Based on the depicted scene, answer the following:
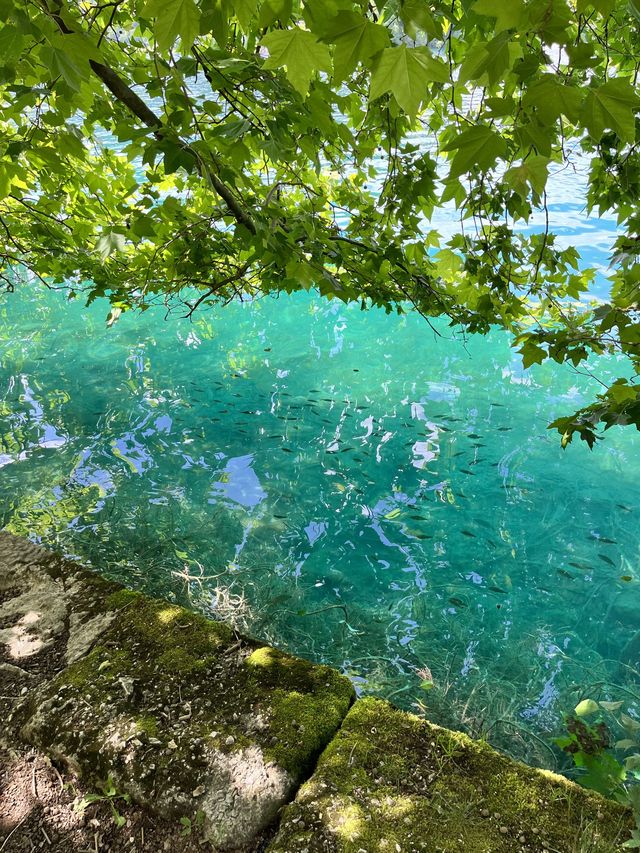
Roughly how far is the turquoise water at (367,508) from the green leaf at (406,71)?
11.0 feet

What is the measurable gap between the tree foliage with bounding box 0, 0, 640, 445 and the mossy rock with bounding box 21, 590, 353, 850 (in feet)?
6.05

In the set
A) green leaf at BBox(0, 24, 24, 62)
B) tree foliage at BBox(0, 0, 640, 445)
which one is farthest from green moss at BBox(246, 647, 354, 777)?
green leaf at BBox(0, 24, 24, 62)

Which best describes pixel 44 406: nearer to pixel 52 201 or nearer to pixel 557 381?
pixel 52 201

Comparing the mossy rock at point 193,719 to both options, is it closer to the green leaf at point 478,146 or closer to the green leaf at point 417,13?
the green leaf at point 478,146

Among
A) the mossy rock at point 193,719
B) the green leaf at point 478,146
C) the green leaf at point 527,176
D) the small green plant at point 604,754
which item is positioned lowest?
the small green plant at point 604,754

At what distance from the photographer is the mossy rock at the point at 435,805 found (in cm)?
185

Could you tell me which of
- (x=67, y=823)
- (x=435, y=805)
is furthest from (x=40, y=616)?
(x=435, y=805)

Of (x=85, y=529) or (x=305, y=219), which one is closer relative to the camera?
(x=305, y=219)

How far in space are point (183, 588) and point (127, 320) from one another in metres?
9.79

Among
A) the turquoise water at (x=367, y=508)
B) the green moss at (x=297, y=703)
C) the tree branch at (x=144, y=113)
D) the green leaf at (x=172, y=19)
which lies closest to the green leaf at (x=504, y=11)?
the green leaf at (x=172, y=19)

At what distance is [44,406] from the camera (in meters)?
7.96

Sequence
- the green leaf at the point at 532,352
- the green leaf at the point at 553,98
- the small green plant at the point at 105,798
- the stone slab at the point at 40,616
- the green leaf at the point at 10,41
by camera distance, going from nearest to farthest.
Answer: the green leaf at the point at 553,98 < the green leaf at the point at 10,41 < the small green plant at the point at 105,798 < the green leaf at the point at 532,352 < the stone slab at the point at 40,616

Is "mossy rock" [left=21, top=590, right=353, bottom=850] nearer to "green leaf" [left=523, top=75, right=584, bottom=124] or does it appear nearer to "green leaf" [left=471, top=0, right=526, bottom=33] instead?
"green leaf" [left=523, top=75, right=584, bottom=124]

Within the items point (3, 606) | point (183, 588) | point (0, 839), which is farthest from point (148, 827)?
point (183, 588)
